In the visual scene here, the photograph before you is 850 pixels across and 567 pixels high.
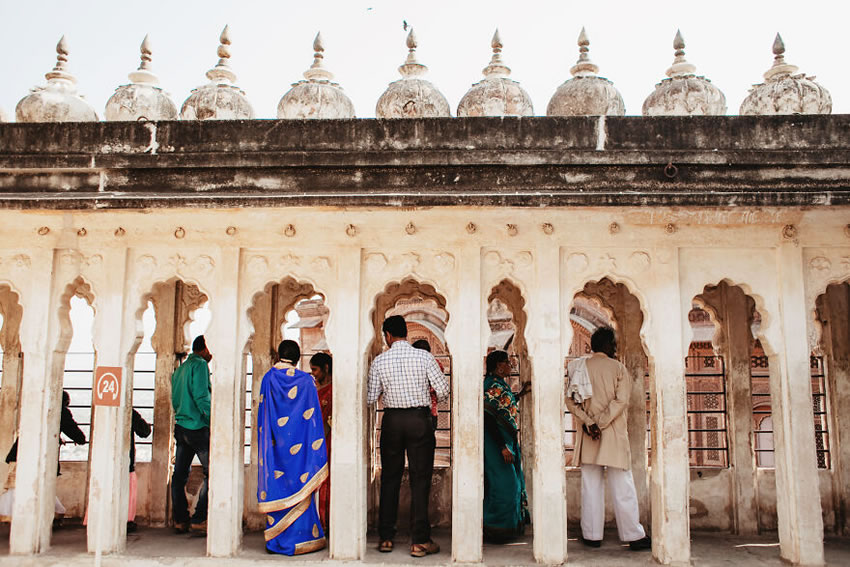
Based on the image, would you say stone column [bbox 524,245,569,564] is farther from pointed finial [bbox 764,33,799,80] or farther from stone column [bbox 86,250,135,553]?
stone column [bbox 86,250,135,553]

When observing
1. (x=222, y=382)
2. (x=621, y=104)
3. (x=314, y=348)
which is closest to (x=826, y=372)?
(x=621, y=104)

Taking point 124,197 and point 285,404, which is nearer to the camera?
point 124,197

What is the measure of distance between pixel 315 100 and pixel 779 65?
14.2 ft

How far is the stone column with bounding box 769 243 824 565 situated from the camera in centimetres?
645

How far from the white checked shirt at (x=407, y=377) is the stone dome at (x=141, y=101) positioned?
3.18 meters

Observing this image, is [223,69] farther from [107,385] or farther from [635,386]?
[635,386]

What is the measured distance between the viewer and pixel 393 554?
6789mm

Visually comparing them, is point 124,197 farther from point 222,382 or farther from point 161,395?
point 161,395

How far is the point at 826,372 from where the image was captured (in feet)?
26.9

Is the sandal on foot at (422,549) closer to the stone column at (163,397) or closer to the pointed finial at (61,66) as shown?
the stone column at (163,397)

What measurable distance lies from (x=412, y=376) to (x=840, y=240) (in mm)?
3803

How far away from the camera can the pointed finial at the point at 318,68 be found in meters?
7.59

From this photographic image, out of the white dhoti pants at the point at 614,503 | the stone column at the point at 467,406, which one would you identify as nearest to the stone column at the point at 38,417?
the stone column at the point at 467,406

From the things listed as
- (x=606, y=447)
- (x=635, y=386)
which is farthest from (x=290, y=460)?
(x=635, y=386)
